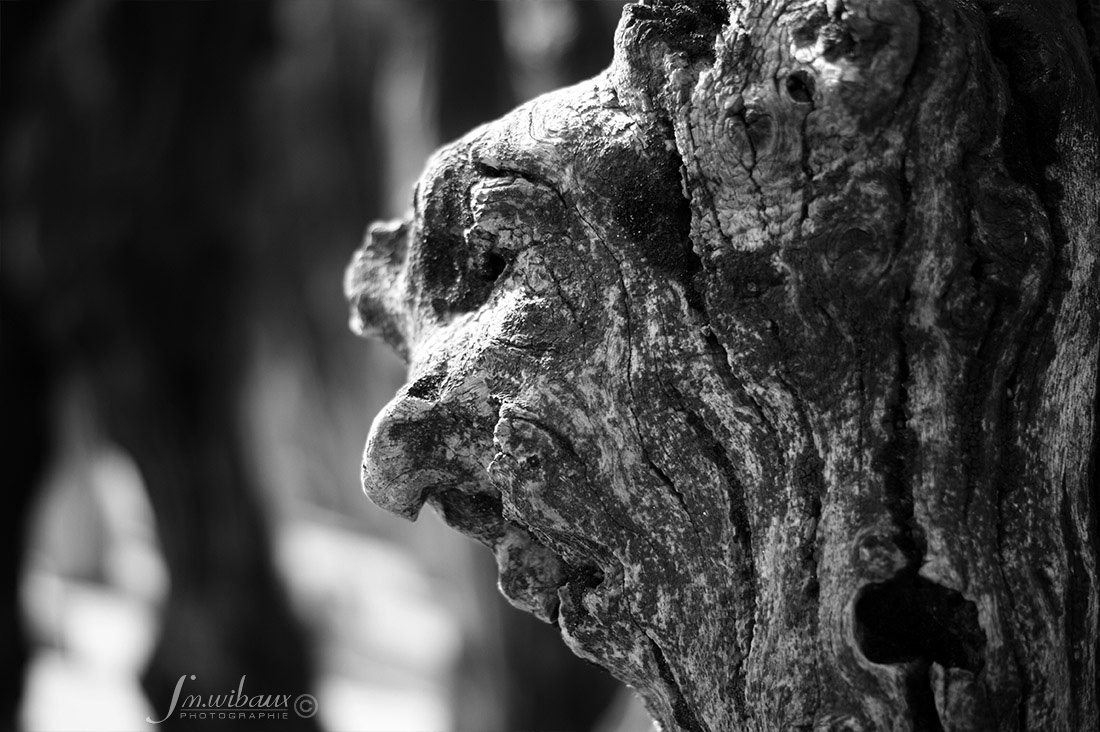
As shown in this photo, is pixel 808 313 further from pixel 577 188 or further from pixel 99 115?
pixel 99 115

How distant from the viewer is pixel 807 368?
2.06 ft

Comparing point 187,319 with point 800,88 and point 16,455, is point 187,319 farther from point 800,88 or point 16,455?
point 800,88

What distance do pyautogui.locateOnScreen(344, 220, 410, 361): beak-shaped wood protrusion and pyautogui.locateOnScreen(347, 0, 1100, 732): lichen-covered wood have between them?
0.16m

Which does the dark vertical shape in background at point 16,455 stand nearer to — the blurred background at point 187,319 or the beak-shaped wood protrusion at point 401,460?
the blurred background at point 187,319

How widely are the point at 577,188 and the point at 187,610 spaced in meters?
2.32

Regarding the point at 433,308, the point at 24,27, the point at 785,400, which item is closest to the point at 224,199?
the point at 24,27

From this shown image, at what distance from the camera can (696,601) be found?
25.7 inches

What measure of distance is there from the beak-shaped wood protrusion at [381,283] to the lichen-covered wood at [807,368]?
0.52 ft

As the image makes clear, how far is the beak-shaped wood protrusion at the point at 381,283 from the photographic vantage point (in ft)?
2.77

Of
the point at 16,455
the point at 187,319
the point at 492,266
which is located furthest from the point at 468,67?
the point at 492,266

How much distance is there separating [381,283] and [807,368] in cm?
35
